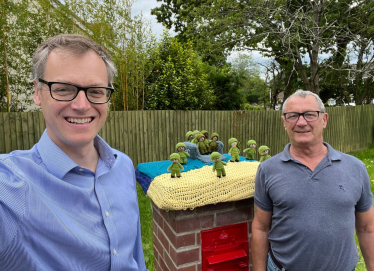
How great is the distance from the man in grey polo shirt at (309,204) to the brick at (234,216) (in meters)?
→ 0.11

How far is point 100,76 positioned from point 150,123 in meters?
4.41

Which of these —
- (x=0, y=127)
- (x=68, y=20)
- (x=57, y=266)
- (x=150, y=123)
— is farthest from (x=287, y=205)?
(x=68, y=20)

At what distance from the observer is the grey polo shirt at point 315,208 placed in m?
1.50

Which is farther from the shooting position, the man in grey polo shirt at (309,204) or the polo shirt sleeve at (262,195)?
the polo shirt sleeve at (262,195)

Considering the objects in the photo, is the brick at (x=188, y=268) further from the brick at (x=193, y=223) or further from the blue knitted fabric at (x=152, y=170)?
the blue knitted fabric at (x=152, y=170)

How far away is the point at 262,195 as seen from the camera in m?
1.66

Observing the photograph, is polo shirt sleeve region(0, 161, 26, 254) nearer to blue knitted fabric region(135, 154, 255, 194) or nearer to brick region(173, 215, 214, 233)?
brick region(173, 215, 214, 233)

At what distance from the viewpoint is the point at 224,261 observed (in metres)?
1.67

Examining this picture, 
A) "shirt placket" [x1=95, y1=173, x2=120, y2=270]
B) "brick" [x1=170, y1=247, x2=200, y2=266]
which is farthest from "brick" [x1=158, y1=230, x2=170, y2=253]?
"shirt placket" [x1=95, y1=173, x2=120, y2=270]

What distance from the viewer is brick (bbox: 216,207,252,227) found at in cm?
167

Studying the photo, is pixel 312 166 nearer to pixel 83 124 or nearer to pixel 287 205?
pixel 287 205

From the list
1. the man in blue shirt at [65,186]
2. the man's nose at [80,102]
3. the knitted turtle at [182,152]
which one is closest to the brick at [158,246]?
the knitted turtle at [182,152]

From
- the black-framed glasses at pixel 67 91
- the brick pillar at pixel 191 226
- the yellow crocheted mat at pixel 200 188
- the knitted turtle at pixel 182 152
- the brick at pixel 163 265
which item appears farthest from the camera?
the knitted turtle at pixel 182 152

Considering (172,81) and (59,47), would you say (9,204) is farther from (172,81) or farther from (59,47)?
(172,81)
